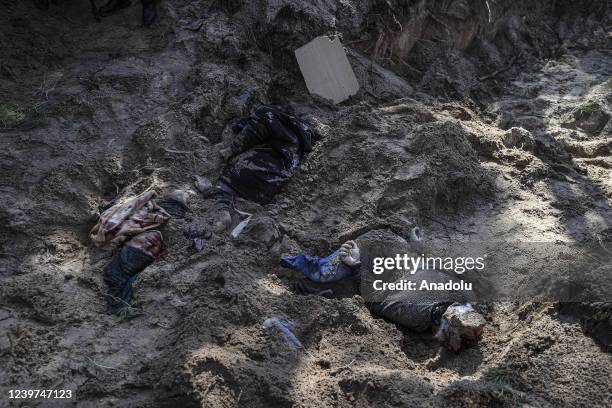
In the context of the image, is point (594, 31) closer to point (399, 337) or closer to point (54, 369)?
point (399, 337)

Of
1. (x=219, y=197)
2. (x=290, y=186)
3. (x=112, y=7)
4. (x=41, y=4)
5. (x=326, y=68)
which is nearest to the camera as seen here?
(x=219, y=197)

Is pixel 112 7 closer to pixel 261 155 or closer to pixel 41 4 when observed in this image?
pixel 41 4

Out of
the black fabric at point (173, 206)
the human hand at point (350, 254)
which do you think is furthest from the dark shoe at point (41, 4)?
the human hand at point (350, 254)

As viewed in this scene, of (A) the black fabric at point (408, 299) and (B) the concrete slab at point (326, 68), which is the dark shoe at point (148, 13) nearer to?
(B) the concrete slab at point (326, 68)

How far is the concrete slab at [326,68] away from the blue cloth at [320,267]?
2.06 m

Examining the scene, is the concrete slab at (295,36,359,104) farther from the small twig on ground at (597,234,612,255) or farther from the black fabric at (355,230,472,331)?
the small twig on ground at (597,234,612,255)

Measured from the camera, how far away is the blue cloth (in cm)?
307

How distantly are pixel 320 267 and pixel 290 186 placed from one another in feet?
2.81

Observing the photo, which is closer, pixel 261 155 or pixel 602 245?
pixel 602 245

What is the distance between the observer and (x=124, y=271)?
305cm

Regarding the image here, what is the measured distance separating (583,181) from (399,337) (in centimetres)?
220

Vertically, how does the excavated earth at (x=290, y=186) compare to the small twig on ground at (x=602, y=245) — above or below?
above

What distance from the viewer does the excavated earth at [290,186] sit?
241 cm

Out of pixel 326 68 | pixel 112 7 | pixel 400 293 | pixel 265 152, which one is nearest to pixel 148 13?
pixel 112 7
